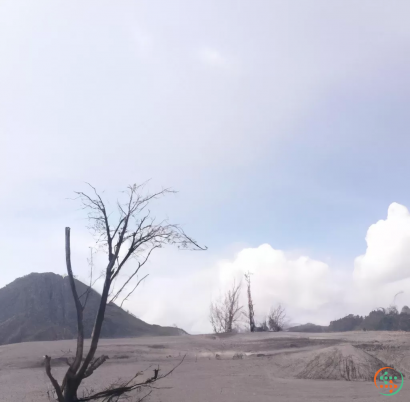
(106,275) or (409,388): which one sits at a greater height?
(106,275)

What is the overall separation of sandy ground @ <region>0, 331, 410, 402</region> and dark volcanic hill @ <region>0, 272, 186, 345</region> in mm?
28282

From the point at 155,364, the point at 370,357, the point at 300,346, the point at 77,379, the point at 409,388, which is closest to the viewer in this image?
the point at 77,379

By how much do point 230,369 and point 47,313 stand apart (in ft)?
160

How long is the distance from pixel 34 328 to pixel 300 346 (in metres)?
35.7

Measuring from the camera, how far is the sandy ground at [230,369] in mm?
11844

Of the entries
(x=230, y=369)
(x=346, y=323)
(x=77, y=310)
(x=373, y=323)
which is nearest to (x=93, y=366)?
(x=77, y=310)

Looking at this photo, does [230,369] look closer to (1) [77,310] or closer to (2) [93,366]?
(2) [93,366]

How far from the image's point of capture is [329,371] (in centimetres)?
1552

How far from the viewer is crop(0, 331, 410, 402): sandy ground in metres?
11.8

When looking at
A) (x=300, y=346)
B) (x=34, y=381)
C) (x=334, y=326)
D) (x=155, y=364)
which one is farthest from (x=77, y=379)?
(x=334, y=326)

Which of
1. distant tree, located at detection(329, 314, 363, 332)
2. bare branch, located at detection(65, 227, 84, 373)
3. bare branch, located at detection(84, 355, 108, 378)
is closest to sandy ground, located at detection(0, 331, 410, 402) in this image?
bare branch, located at detection(84, 355, 108, 378)

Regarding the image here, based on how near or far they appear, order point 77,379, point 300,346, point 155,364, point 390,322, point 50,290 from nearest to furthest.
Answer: point 77,379 < point 155,364 < point 300,346 < point 390,322 < point 50,290

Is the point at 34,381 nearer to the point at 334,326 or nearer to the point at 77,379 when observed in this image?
the point at 77,379

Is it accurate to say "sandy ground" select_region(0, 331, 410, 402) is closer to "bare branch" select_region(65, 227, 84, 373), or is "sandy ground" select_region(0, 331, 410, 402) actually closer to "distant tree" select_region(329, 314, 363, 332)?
"bare branch" select_region(65, 227, 84, 373)
